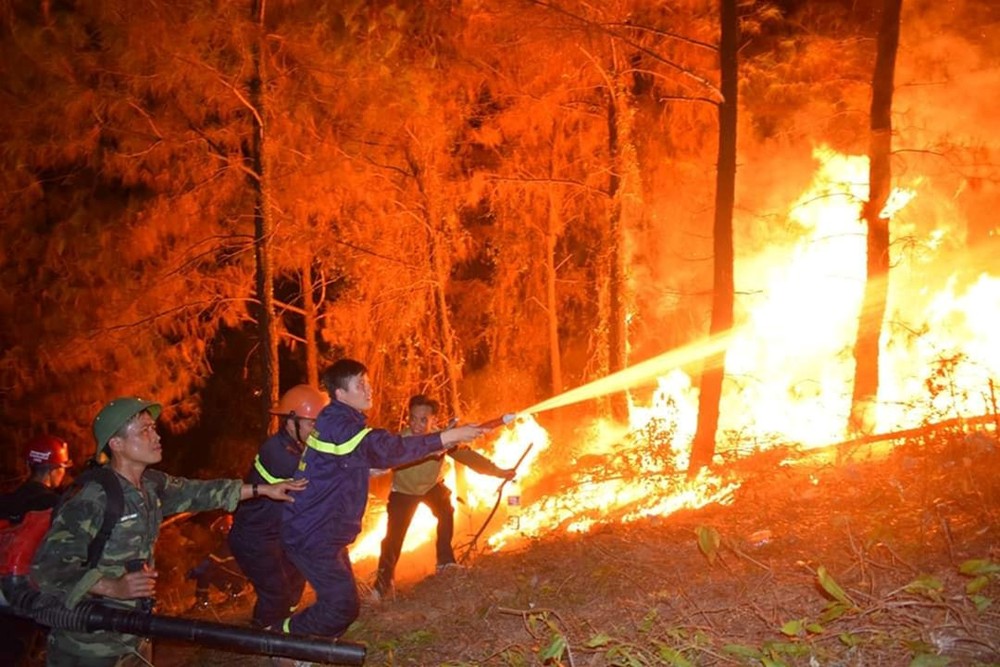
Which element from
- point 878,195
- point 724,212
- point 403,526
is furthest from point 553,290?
point 403,526

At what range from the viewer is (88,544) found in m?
4.37

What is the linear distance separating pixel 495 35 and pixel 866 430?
364 inches

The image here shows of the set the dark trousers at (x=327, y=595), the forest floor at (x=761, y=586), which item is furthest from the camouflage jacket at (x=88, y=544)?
the forest floor at (x=761, y=586)

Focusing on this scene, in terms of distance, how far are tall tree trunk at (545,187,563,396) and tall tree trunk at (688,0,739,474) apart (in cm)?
858

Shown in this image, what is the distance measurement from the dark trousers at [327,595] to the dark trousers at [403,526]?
2.41 m

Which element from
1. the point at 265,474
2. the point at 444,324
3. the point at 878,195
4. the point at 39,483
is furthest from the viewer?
the point at 444,324

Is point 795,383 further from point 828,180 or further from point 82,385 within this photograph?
point 82,385

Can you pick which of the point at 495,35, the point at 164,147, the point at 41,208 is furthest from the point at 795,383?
the point at 41,208

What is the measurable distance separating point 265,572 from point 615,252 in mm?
9769

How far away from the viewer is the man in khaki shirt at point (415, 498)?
8.10 metres

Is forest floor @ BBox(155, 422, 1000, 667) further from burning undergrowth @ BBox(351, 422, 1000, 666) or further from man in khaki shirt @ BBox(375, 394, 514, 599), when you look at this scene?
man in khaki shirt @ BBox(375, 394, 514, 599)

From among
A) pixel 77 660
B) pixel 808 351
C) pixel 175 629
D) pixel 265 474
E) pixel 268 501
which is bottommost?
pixel 808 351

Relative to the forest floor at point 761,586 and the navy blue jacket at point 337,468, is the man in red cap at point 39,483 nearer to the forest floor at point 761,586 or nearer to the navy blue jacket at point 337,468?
the forest floor at point 761,586

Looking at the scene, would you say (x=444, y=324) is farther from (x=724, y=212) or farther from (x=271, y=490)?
(x=271, y=490)
